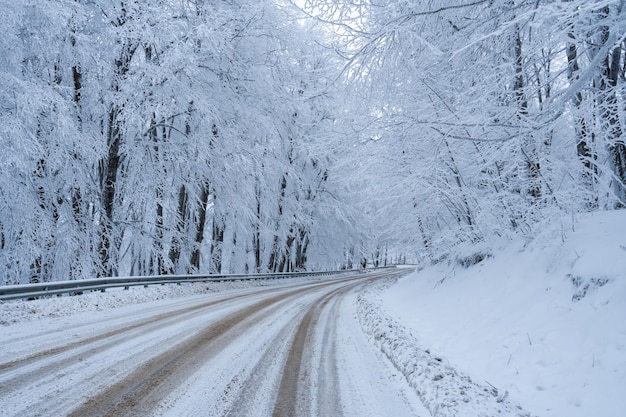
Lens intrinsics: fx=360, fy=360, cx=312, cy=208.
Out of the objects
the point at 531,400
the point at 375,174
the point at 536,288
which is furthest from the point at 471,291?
the point at 531,400

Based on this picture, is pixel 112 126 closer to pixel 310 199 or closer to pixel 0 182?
pixel 0 182

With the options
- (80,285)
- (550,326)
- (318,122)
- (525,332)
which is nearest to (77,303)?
(80,285)

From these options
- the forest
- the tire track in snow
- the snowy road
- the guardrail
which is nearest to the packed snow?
the guardrail

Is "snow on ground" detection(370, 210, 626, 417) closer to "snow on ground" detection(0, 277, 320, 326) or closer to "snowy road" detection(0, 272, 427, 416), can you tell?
"snowy road" detection(0, 272, 427, 416)

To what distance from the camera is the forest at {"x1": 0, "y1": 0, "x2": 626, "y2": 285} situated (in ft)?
17.5

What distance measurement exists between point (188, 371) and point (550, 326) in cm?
480

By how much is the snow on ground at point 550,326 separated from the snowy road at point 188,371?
4.09 feet

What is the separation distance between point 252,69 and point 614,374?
17.4 m

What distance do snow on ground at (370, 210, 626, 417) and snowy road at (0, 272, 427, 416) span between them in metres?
1.25

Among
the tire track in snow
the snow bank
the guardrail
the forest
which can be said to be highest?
the forest

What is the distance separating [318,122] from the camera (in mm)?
11406

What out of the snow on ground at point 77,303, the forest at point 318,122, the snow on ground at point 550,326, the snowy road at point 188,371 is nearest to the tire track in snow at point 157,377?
the snowy road at point 188,371

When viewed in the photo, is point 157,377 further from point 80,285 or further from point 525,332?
point 80,285

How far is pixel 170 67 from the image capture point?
12.9 meters
